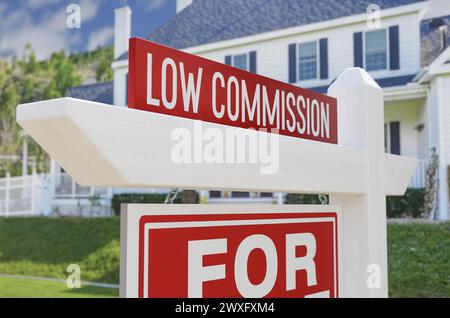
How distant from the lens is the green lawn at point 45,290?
9.19 metres

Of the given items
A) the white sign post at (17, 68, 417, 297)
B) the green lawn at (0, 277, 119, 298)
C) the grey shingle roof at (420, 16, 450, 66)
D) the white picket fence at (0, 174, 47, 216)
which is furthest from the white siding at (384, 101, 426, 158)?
the white sign post at (17, 68, 417, 297)

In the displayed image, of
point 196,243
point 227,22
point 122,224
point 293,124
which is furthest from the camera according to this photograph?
point 227,22

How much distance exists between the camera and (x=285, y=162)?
146cm

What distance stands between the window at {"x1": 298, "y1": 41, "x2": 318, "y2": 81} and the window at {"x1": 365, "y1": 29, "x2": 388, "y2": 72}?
1.67 metres

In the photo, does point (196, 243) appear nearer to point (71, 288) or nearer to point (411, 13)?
point (71, 288)

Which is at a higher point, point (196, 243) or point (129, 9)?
point (129, 9)

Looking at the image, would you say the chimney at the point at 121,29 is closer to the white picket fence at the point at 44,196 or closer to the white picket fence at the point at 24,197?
the white picket fence at the point at 44,196

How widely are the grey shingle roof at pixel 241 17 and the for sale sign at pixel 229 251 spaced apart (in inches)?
579

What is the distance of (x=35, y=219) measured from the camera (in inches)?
624

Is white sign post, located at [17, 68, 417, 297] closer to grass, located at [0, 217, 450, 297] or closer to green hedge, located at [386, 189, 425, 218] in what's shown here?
grass, located at [0, 217, 450, 297]

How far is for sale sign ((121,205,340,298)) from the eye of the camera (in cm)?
122

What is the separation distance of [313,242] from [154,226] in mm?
718

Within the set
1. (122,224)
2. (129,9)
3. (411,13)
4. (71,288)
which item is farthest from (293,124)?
(129,9)

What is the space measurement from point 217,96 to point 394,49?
14.6 metres
